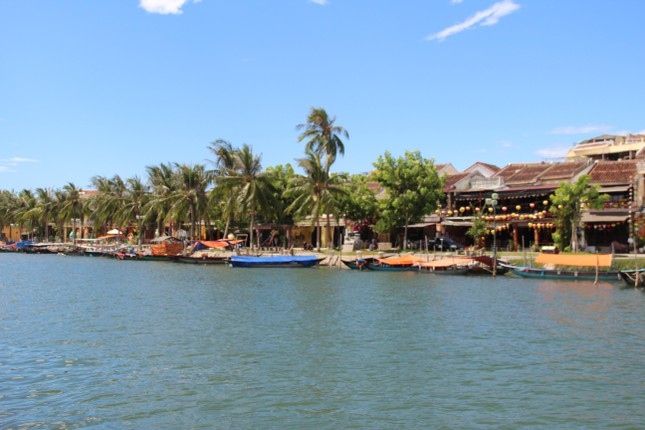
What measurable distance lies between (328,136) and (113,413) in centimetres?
5016

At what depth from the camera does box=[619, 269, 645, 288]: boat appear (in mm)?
34709

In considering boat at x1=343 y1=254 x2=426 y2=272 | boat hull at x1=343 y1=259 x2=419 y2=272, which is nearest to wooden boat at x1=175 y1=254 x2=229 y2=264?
boat hull at x1=343 y1=259 x2=419 y2=272

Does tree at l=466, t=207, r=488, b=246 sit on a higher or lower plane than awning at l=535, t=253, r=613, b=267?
higher

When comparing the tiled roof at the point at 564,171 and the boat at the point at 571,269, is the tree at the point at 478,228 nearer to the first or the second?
the tiled roof at the point at 564,171

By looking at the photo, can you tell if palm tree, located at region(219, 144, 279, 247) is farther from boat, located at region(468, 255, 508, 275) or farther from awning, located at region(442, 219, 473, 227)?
boat, located at region(468, 255, 508, 275)

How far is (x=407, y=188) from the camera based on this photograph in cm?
5466

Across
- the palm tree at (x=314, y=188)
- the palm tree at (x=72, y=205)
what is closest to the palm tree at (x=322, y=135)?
the palm tree at (x=314, y=188)

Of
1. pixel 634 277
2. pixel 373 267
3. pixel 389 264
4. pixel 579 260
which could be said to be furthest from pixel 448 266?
pixel 634 277

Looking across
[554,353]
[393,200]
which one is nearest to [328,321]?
[554,353]

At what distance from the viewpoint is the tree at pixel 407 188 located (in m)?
53.8

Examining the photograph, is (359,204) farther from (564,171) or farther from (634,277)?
(634,277)

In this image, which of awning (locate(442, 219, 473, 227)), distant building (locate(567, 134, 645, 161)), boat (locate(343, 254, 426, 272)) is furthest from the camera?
distant building (locate(567, 134, 645, 161))

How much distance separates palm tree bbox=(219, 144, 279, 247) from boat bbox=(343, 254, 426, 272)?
45.7ft

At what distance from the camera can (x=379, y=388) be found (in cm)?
1453
